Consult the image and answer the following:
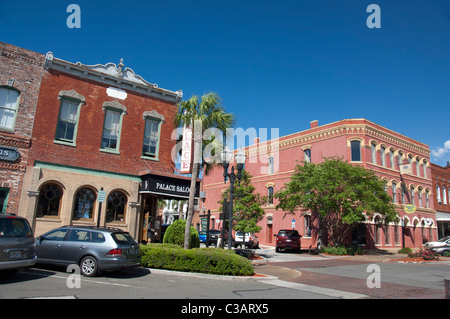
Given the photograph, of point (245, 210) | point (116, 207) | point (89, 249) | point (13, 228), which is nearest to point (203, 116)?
point (116, 207)

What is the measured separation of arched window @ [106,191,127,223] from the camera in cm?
1639

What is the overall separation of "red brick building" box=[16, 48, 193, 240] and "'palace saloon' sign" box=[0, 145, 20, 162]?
0.57 meters

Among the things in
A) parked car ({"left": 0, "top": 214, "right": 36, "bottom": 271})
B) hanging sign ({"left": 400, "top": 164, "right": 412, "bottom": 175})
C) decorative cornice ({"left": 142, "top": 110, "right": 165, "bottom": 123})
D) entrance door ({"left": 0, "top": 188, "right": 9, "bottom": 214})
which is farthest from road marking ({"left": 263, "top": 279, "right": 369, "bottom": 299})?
hanging sign ({"left": 400, "top": 164, "right": 412, "bottom": 175})

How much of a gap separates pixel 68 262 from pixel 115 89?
9.89m

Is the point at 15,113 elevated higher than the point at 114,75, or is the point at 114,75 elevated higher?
the point at 114,75

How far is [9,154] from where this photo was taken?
14.1m

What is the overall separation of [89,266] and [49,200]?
643 centimetres

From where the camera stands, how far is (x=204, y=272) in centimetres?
1165

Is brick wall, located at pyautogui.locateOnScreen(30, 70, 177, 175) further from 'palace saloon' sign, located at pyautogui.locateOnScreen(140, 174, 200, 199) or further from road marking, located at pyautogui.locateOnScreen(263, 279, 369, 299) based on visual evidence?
road marking, located at pyautogui.locateOnScreen(263, 279, 369, 299)

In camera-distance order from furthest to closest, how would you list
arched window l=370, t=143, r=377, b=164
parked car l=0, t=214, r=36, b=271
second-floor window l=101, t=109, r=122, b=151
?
arched window l=370, t=143, r=377, b=164
second-floor window l=101, t=109, r=122, b=151
parked car l=0, t=214, r=36, b=271

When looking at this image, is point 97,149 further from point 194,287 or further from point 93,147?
point 194,287

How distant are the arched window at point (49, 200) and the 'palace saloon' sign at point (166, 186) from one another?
379 cm

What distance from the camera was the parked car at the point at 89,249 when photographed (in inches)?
389
